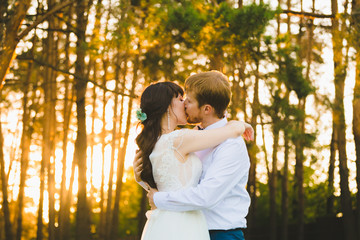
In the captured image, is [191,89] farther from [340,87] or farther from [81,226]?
[340,87]

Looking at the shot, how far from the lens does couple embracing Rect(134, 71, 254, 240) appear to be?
289cm

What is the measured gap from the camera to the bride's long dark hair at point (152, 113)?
10.3ft

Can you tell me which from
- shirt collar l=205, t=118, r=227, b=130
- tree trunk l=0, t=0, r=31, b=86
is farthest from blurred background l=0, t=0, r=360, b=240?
shirt collar l=205, t=118, r=227, b=130

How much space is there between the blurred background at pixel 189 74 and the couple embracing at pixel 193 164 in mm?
369

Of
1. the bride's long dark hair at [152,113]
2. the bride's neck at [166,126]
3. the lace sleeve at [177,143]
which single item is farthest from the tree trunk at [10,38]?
the lace sleeve at [177,143]

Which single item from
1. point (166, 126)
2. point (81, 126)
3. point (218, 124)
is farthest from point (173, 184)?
point (81, 126)

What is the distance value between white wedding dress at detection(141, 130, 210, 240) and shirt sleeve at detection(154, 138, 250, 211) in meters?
0.08

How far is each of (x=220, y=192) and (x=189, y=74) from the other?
8.39 meters

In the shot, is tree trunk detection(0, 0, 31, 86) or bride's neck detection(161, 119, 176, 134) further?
tree trunk detection(0, 0, 31, 86)

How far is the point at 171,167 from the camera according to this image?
2984mm

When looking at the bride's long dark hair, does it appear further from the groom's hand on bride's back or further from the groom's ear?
the groom's ear

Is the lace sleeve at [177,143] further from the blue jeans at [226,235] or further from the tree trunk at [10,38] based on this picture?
the tree trunk at [10,38]

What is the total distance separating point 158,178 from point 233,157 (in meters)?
0.49

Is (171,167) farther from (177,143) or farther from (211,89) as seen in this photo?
(211,89)
